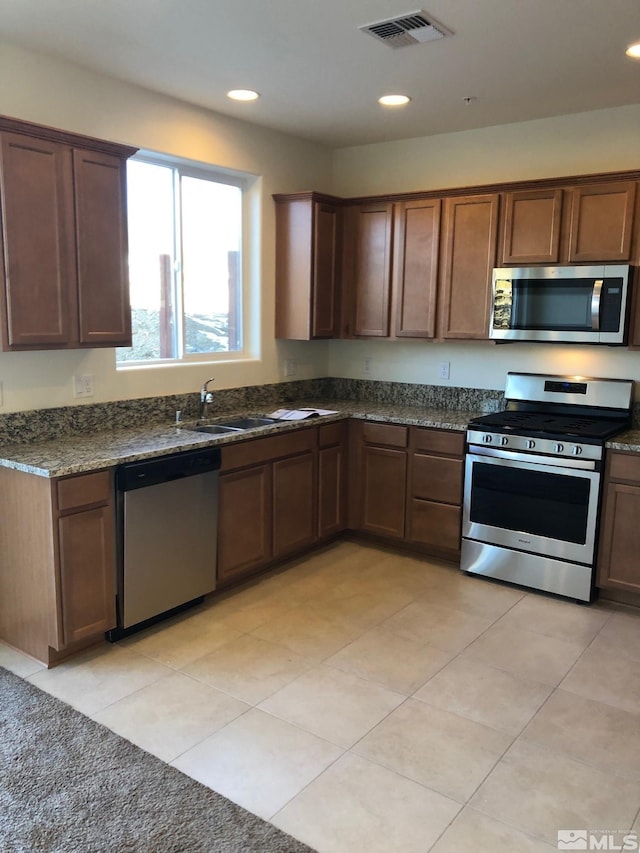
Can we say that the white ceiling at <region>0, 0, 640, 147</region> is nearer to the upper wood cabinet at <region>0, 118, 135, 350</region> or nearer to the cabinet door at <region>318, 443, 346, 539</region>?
the upper wood cabinet at <region>0, 118, 135, 350</region>

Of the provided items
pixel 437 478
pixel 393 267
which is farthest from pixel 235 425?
pixel 393 267

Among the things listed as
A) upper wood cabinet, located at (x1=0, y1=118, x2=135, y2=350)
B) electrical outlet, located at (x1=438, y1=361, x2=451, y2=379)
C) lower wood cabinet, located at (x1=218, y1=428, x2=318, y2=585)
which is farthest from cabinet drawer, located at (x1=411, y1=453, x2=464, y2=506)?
upper wood cabinet, located at (x1=0, y1=118, x2=135, y2=350)

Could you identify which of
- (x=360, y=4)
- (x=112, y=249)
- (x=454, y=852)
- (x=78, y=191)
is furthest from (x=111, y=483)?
(x=360, y=4)

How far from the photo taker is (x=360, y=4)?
2496 mm

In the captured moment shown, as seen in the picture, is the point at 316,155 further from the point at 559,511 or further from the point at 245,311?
the point at 559,511

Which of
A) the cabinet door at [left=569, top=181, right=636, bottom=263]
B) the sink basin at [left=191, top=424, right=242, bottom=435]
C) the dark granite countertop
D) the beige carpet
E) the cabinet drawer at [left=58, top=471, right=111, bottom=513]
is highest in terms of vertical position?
the cabinet door at [left=569, top=181, right=636, bottom=263]

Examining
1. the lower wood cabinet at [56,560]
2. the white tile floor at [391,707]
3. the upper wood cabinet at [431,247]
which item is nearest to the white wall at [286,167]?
→ the upper wood cabinet at [431,247]

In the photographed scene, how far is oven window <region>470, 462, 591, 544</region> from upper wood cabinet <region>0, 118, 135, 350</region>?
2.10 m

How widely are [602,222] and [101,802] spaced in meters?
3.46

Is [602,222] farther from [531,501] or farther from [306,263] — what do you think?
[306,263]

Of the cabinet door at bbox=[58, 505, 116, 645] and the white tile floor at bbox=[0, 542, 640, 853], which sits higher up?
the cabinet door at bbox=[58, 505, 116, 645]

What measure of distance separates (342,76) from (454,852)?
10.6 feet

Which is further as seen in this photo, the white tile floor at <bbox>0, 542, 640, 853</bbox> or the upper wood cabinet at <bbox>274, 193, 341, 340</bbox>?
the upper wood cabinet at <bbox>274, 193, 341, 340</bbox>

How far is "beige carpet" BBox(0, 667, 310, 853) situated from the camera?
75.6 inches
